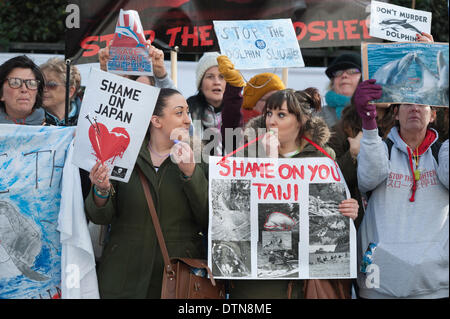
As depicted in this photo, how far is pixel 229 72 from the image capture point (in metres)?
3.85

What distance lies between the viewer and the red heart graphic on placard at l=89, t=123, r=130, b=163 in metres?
3.56

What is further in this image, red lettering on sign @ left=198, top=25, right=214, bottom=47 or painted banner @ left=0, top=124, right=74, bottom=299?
red lettering on sign @ left=198, top=25, right=214, bottom=47

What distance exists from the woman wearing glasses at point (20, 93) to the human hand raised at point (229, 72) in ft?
3.98

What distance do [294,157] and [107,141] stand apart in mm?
1040

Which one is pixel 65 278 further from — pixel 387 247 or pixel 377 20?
pixel 377 20

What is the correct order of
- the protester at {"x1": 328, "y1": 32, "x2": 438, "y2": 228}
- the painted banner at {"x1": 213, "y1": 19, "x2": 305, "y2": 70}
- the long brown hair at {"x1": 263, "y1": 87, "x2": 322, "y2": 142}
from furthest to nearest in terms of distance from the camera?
the painted banner at {"x1": 213, "y1": 19, "x2": 305, "y2": 70}
the protester at {"x1": 328, "y1": 32, "x2": 438, "y2": 228}
the long brown hair at {"x1": 263, "y1": 87, "x2": 322, "y2": 142}

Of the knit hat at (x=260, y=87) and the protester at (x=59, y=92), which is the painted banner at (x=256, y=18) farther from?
the protester at (x=59, y=92)

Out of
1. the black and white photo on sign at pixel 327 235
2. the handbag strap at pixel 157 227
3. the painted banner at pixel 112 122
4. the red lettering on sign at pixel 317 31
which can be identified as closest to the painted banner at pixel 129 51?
the painted banner at pixel 112 122

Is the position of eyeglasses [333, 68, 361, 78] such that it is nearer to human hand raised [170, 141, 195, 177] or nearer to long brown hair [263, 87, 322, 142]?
long brown hair [263, 87, 322, 142]

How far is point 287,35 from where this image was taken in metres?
4.37

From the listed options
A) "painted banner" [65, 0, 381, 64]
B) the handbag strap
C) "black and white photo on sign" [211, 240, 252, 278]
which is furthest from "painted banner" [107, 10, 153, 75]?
"black and white photo on sign" [211, 240, 252, 278]

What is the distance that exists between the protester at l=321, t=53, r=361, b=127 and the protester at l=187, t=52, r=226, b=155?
95cm
